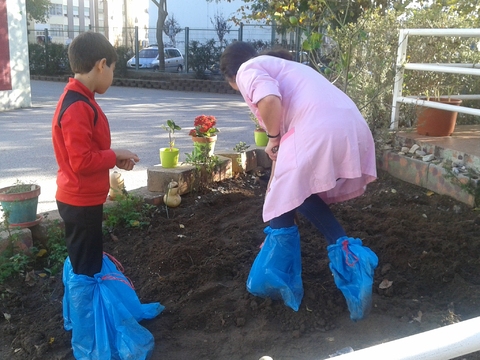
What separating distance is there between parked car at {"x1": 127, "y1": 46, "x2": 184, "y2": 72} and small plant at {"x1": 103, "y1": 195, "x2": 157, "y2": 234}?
2114cm

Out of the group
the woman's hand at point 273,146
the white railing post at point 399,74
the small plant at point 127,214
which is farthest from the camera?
the white railing post at point 399,74

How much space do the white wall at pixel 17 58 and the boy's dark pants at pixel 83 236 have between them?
10752 mm

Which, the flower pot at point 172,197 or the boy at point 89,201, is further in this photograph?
the flower pot at point 172,197

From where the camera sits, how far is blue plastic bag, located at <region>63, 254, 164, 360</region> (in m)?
2.32

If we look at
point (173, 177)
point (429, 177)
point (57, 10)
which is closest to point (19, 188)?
point (173, 177)

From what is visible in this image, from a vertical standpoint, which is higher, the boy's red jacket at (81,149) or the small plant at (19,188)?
the boy's red jacket at (81,149)

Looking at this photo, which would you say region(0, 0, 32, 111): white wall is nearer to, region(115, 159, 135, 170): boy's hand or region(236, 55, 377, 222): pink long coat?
region(115, 159, 135, 170): boy's hand

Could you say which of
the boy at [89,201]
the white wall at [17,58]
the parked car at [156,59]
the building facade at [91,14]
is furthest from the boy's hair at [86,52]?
the building facade at [91,14]

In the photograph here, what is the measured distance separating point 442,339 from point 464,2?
1105 centimetres

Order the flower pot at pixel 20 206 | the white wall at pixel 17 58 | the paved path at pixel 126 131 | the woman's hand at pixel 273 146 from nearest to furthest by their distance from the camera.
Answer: the woman's hand at pixel 273 146 → the flower pot at pixel 20 206 → the paved path at pixel 126 131 → the white wall at pixel 17 58

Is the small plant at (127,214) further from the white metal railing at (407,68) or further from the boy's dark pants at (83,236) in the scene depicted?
the white metal railing at (407,68)

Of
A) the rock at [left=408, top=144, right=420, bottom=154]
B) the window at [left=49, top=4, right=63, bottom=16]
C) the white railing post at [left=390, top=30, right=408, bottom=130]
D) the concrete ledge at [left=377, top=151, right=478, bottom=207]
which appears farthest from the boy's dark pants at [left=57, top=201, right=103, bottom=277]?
the window at [left=49, top=4, right=63, bottom=16]

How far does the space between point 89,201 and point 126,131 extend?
266 inches

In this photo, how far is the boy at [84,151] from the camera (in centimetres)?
212
